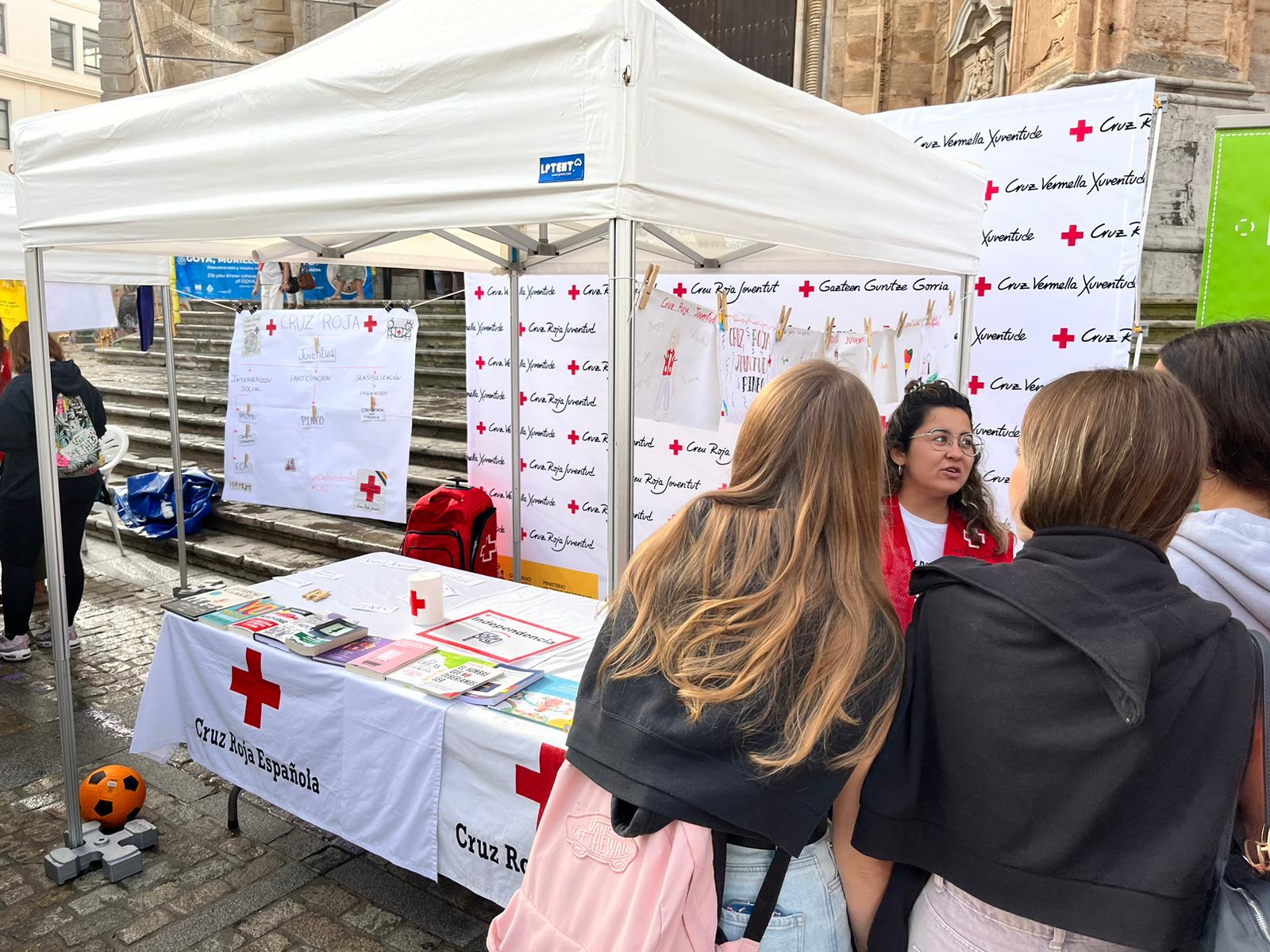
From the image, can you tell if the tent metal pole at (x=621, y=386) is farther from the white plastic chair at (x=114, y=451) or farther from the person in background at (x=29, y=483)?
the white plastic chair at (x=114, y=451)

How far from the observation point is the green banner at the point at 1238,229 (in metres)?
3.80

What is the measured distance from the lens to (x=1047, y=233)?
4.14 m

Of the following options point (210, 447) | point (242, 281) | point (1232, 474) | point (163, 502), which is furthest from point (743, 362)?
point (242, 281)

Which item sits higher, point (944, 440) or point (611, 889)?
point (944, 440)

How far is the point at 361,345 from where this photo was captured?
6.15m

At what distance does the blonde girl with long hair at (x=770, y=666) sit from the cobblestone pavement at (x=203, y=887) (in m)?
1.70

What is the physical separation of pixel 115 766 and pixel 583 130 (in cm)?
291

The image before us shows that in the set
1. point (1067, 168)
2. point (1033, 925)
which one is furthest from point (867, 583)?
point (1067, 168)

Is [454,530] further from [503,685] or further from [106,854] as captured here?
[503,685]

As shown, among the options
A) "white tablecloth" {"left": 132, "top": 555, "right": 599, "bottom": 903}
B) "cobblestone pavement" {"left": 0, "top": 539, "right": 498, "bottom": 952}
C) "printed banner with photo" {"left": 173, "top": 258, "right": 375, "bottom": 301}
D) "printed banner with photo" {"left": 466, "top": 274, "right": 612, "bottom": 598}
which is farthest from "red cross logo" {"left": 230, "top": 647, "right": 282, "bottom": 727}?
"printed banner with photo" {"left": 173, "top": 258, "right": 375, "bottom": 301}

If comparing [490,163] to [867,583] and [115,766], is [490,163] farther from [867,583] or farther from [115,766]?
[115,766]

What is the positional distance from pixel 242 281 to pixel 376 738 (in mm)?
10232

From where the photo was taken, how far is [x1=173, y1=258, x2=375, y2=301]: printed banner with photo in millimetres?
10438

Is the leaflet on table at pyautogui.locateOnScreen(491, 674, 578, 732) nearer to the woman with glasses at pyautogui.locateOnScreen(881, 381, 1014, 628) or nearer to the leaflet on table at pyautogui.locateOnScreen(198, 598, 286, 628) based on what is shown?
the woman with glasses at pyautogui.locateOnScreen(881, 381, 1014, 628)
